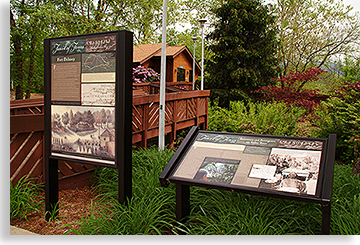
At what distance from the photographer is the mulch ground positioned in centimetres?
342

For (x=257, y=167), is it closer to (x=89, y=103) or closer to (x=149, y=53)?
(x=89, y=103)

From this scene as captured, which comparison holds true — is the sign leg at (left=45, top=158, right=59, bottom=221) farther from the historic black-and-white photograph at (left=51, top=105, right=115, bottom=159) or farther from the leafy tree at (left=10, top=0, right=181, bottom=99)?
the leafy tree at (left=10, top=0, right=181, bottom=99)

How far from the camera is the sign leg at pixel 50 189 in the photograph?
364 centimetres

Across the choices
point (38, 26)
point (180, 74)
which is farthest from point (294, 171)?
point (180, 74)

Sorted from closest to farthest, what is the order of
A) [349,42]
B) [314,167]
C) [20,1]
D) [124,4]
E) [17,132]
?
[314,167], [17,132], [20,1], [124,4], [349,42]

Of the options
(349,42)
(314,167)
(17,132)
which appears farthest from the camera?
(349,42)

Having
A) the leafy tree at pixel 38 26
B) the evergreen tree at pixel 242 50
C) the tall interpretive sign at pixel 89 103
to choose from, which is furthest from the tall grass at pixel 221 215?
the evergreen tree at pixel 242 50

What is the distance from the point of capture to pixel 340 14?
2430 centimetres

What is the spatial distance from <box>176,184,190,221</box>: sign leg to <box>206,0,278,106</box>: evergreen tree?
52.5 ft

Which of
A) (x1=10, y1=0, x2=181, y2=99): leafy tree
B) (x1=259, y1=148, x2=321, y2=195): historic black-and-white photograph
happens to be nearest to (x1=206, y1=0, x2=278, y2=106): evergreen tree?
(x1=10, y1=0, x2=181, y2=99): leafy tree

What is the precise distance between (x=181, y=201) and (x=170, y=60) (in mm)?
25314
